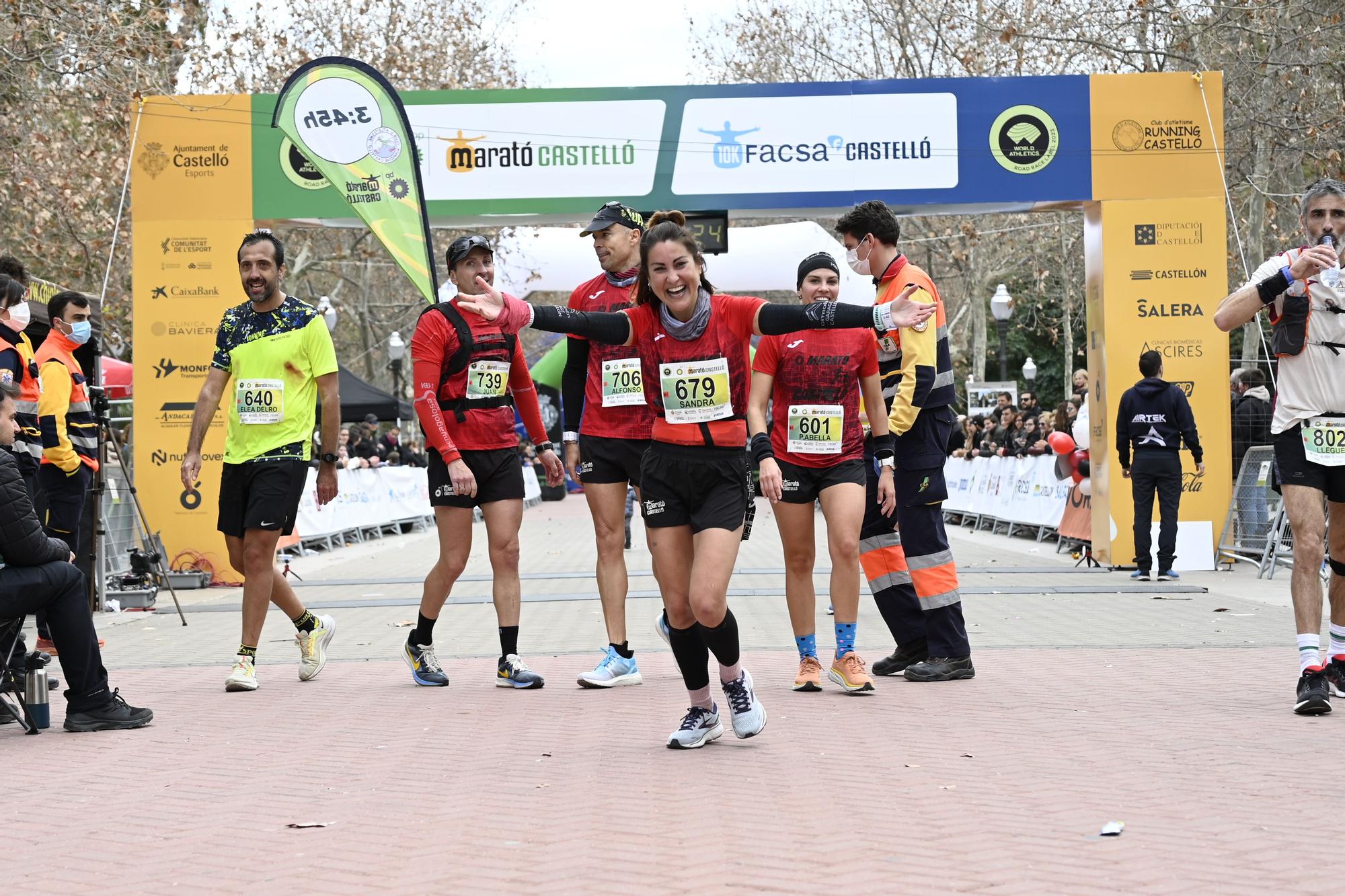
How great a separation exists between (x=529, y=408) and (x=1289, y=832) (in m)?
4.74

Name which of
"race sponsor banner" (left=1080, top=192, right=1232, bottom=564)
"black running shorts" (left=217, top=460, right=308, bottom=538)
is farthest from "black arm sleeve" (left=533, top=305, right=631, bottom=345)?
"race sponsor banner" (left=1080, top=192, right=1232, bottom=564)

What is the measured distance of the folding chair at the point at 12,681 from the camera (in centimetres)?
668

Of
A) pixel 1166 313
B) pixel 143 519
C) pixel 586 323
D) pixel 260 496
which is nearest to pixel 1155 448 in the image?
pixel 1166 313

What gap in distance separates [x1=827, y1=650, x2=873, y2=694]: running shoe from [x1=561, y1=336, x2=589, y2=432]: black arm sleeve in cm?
189

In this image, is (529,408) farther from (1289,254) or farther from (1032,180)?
(1032,180)

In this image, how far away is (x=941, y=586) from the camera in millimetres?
7922

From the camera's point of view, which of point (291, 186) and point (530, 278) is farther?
point (530, 278)

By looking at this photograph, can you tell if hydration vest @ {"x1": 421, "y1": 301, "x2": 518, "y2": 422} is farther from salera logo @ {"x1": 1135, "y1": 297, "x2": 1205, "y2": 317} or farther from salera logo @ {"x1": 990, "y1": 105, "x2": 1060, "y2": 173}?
salera logo @ {"x1": 1135, "y1": 297, "x2": 1205, "y2": 317}

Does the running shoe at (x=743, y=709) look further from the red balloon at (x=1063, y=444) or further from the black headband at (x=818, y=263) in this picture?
the red balloon at (x=1063, y=444)

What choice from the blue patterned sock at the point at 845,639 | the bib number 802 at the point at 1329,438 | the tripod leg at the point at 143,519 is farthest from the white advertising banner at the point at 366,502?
the bib number 802 at the point at 1329,438

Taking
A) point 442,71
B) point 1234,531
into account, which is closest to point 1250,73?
point 1234,531

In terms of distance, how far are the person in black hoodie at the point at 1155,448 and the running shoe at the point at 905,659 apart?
653 cm

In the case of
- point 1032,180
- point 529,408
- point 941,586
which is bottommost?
point 941,586

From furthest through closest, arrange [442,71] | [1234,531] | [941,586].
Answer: [442,71] → [1234,531] → [941,586]
